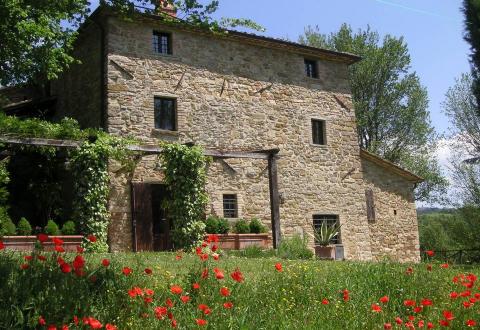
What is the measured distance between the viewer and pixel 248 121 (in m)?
16.5

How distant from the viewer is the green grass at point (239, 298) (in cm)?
439

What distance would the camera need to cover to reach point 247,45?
16844 mm

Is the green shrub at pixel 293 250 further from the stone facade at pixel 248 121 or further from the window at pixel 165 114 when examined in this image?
the window at pixel 165 114

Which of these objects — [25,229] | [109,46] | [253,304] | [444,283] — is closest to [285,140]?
[109,46]

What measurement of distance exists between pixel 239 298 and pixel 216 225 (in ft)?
29.3

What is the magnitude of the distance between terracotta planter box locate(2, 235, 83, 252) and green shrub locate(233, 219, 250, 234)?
4.69 m

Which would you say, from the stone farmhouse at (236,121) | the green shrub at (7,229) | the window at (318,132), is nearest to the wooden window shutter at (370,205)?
the stone farmhouse at (236,121)

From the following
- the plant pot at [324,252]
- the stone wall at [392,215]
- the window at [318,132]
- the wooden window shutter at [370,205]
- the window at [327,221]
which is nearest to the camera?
the plant pot at [324,252]

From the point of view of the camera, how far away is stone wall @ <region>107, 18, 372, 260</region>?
14.4 meters

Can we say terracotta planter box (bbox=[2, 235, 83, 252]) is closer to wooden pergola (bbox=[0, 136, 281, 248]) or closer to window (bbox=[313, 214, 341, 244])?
wooden pergola (bbox=[0, 136, 281, 248])

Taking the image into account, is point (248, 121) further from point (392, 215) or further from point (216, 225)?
point (392, 215)

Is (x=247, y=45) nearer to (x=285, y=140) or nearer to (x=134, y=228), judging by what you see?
(x=285, y=140)

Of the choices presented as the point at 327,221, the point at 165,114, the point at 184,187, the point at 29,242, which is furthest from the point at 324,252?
the point at 29,242

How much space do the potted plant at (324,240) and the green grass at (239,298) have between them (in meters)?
8.64
